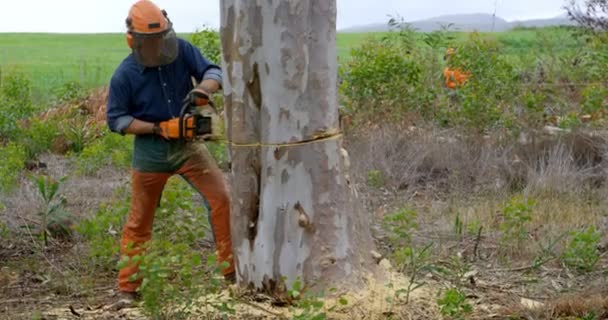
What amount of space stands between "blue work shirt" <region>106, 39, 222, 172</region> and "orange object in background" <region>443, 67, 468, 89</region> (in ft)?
20.5

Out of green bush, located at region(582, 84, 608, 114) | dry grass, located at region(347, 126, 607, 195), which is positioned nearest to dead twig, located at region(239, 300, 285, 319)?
dry grass, located at region(347, 126, 607, 195)

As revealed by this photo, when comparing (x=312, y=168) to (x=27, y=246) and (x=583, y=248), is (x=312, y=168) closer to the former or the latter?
(x=583, y=248)

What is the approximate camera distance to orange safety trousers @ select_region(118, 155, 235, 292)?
6758mm

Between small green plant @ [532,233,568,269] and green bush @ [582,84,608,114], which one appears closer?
small green plant @ [532,233,568,269]

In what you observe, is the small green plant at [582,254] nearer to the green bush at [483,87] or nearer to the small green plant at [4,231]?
the small green plant at [4,231]

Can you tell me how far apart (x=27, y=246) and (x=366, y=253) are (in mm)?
3226

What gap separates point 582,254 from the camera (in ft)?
23.3

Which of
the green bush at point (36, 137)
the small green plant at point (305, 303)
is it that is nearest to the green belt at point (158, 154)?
the small green plant at point (305, 303)

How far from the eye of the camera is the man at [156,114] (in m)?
6.58

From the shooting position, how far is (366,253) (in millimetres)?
6453

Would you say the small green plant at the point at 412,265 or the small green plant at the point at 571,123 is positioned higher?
the small green plant at the point at 571,123

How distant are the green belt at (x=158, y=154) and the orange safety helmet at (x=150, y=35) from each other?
493 mm

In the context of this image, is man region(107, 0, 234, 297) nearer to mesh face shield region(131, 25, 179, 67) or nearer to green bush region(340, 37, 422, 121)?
mesh face shield region(131, 25, 179, 67)

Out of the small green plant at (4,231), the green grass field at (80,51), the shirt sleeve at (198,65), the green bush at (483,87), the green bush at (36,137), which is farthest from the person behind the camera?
the green grass field at (80,51)
